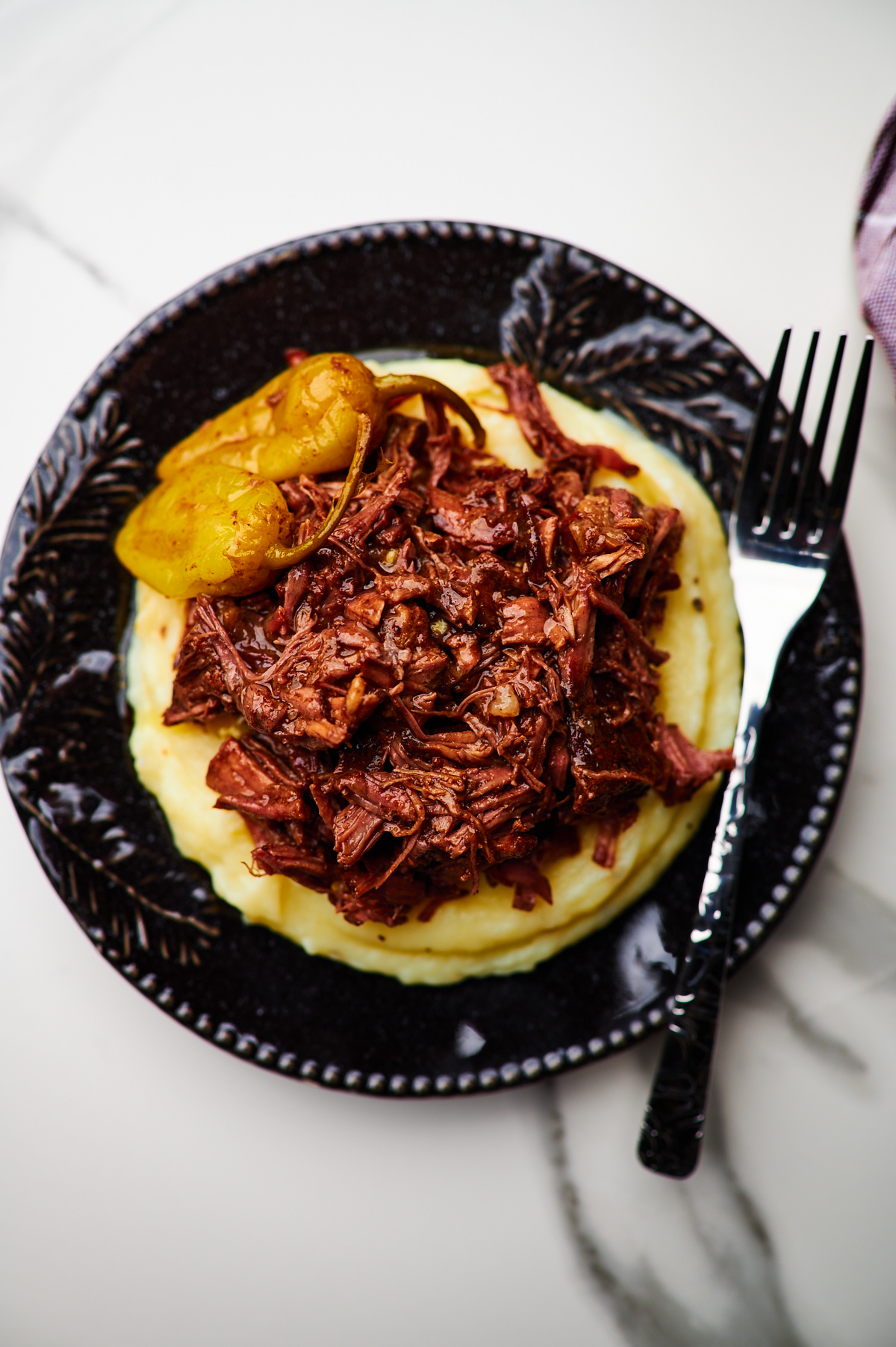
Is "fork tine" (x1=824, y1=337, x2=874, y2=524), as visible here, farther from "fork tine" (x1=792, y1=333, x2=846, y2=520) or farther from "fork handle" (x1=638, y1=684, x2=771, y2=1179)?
"fork handle" (x1=638, y1=684, x2=771, y2=1179)

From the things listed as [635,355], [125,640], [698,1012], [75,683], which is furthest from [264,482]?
[698,1012]

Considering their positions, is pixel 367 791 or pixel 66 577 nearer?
pixel 367 791

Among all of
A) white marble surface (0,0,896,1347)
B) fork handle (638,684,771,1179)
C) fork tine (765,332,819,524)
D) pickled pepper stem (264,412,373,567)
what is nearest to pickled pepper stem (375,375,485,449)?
pickled pepper stem (264,412,373,567)

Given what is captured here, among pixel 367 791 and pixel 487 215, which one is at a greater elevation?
pixel 487 215

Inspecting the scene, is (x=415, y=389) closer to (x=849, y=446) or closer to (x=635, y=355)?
(x=635, y=355)

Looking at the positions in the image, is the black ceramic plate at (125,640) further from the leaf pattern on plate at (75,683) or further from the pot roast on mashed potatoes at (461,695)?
the pot roast on mashed potatoes at (461,695)

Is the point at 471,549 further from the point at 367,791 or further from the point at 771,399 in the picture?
the point at 771,399

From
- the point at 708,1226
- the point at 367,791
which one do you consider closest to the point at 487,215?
the point at 367,791
